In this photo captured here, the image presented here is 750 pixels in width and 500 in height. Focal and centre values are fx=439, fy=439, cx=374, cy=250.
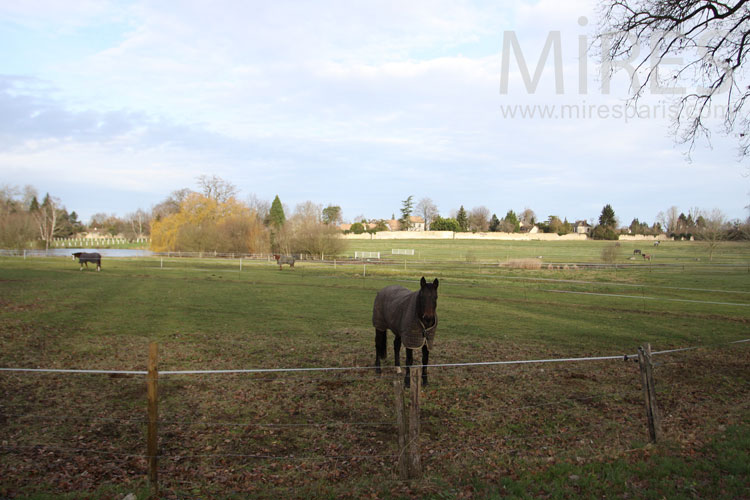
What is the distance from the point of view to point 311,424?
19.9 ft

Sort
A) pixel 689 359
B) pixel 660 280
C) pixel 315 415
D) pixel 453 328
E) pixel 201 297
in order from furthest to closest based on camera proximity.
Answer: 1. pixel 660 280
2. pixel 201 297
3. pixel 453 328
4. pixel 689 359
5. pixel 315 415

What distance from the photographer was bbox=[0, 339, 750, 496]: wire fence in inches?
199

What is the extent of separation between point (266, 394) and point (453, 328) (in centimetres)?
755

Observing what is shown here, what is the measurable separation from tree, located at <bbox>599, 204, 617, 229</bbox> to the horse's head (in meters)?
120

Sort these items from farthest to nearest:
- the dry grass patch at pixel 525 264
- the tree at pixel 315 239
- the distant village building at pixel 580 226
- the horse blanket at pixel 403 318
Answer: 1. the distant village building at pixel 580 226
2. the tree at pixel 315 239
3. the dry grass patch at pixel 525 264
4. the horse blanket at pixel 403 318

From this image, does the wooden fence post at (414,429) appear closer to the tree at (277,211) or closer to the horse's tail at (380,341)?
the horse's tail at (380,341)

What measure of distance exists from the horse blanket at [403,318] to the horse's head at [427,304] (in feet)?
0.59

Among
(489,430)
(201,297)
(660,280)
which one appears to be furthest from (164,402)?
(660,280)

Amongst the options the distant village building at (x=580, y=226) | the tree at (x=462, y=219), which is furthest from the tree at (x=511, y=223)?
the distant village building at (x=580, y=226)

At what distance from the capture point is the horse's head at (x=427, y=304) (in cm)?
686

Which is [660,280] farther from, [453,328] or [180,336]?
[180,336]

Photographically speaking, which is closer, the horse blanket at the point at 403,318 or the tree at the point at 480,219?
the horse blanket at the point at 403,318

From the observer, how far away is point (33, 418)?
6.34 meters

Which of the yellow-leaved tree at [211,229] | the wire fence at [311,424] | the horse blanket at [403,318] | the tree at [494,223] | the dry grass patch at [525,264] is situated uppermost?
the tree at [494,223]
